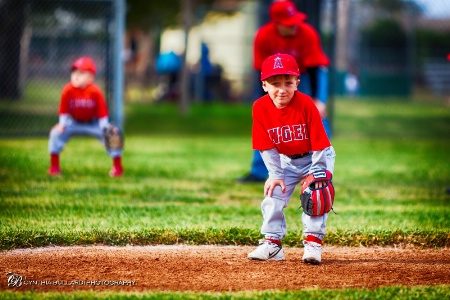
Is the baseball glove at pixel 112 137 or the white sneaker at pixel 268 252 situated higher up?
the baseball glove at pixel 112 137

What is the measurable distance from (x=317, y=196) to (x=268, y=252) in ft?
1.77

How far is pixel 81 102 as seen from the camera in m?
9.18

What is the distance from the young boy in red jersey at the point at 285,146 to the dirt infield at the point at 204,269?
0.18 metres

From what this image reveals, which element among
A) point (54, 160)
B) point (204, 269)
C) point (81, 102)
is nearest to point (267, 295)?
point (204, 269)

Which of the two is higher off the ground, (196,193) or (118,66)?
(118,66)

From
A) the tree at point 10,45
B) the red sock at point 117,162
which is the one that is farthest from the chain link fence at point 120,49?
the red sock at point 117,162

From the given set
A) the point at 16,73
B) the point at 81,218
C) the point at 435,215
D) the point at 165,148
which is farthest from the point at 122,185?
the point at 16,73

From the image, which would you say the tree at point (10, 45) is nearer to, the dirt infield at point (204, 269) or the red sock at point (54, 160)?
the red sock at point (54, 160)

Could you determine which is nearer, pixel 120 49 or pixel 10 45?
pixel 120 49

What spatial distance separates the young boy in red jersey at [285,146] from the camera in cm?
532

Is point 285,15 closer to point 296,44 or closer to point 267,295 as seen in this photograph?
point 296,44

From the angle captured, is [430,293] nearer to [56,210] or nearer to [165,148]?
[56,210]

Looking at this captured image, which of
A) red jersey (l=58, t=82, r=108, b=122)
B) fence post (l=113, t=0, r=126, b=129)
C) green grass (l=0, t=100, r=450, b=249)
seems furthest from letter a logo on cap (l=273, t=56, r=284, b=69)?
fence post (l=113, t=0, r=126, b=129)

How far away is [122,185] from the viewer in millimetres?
8805
